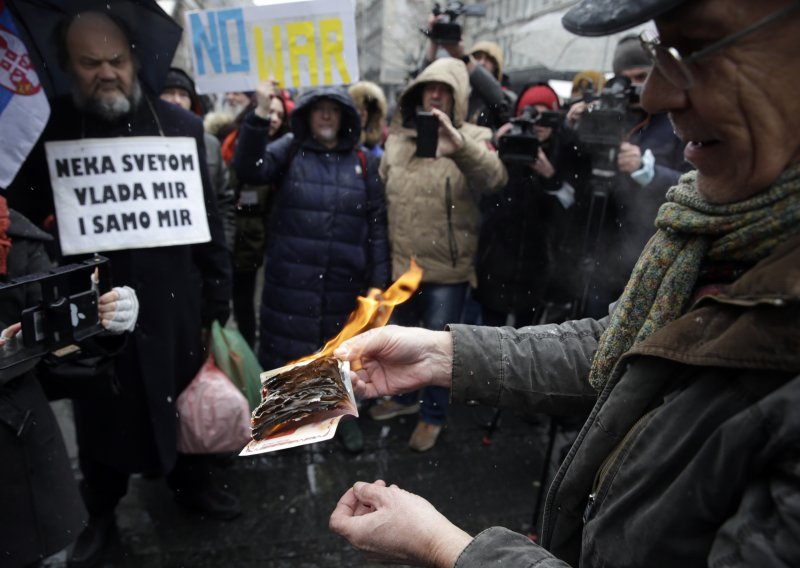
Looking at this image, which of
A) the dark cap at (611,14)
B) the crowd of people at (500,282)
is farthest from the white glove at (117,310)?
the dark cap at (611,14)

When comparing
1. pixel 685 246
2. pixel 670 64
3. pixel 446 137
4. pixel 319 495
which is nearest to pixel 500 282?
pixel 446 137

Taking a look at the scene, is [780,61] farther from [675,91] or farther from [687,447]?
[687,447]

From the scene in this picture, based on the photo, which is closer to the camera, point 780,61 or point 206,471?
point 780,61

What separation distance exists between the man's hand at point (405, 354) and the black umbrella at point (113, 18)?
204cm

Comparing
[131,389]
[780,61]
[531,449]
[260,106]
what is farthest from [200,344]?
[780,61]

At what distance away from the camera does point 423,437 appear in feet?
13.2

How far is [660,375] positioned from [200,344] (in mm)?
2732

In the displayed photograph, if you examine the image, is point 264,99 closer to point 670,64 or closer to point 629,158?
point 629,158

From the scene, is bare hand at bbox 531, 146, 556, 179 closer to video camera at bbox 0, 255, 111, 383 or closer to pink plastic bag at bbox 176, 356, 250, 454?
pink plastic bag at bbox 176, 356, 250, 454

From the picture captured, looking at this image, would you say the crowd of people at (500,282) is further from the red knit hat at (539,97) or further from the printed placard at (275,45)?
the printed placard at (275,45)

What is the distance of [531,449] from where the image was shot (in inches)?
161

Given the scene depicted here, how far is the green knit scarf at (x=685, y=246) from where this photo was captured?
99 cm

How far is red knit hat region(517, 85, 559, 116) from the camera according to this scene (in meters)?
4.50

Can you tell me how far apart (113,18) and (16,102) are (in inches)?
26.5
